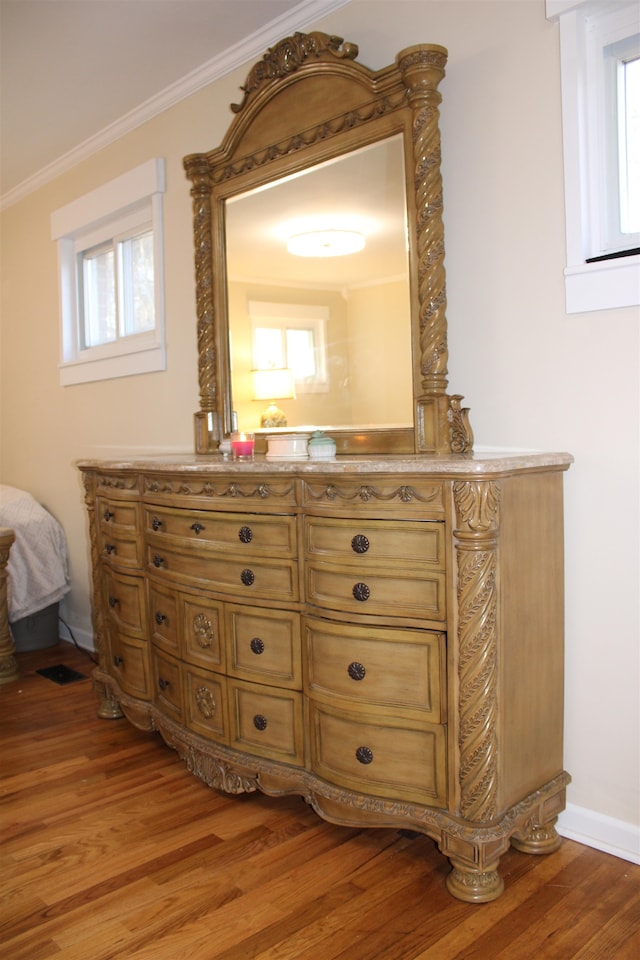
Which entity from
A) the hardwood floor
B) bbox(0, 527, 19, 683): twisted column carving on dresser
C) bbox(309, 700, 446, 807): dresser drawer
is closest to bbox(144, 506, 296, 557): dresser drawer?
bbox(309, 700, 446, 807): dresser drawer

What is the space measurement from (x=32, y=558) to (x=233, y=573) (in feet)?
7.14

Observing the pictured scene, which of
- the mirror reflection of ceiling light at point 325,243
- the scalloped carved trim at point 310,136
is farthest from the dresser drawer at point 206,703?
the scalloped carved trim at point 310,136

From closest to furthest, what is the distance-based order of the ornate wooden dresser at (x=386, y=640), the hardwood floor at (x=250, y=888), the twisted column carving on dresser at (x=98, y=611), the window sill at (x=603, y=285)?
the hardwood floor at (x=250, y=888) < the ornate wooden dresser at (x=386, y=640) < the window sill at (x=603, y=285) < the twisted column carving on dresser at (x=98, y=611)

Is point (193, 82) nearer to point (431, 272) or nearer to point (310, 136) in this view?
point (310, 136)

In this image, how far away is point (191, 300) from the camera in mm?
3195

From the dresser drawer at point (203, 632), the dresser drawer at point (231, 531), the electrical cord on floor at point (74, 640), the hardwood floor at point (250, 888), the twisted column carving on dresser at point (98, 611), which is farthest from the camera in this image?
the electrical cord on floor at point (74, 640)

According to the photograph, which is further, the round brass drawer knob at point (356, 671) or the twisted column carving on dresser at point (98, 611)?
the twisted column carving on dresser at point (98, 611)

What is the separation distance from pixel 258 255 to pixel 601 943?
88.0 inches

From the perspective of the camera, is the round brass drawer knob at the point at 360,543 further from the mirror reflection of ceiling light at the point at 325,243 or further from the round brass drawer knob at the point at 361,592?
the mirror reflection of ceiling light at the point at 325,243

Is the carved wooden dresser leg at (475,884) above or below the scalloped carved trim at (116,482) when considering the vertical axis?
below

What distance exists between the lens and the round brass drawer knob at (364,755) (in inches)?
72.9

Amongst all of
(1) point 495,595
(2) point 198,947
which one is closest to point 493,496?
(1) point 495,595

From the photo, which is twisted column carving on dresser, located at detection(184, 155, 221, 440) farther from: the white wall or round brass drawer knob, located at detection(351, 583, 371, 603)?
round brass drawer knob, located at detection(351, 583, 371, 603)

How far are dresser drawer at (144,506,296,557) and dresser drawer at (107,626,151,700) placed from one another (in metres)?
0.45
